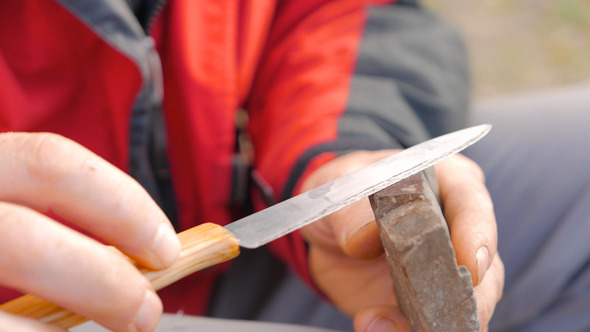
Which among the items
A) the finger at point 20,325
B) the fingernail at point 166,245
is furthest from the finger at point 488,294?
the finger at point 20,325

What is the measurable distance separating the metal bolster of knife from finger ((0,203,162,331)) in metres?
0.35

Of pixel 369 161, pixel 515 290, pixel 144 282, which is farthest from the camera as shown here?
pixel 515 290

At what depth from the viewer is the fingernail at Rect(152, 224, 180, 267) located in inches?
25.8

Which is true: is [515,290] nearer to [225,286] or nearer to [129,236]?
[225,286]

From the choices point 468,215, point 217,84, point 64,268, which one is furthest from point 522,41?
point 64,268

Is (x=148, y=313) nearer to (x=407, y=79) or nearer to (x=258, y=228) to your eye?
(x=258, y=228)

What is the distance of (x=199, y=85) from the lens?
1192 mm

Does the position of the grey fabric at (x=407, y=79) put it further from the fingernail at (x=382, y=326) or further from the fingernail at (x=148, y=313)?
the fingernail at (x=148, y=313)

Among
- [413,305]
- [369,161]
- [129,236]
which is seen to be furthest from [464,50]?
[129,236]

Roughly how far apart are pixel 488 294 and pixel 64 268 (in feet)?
2.18

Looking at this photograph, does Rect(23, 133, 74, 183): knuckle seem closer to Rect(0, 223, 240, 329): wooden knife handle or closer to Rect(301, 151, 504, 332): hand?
Rect(0, 223, 240, 329): wooden knife handle

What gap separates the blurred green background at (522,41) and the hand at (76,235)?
260 centimetres

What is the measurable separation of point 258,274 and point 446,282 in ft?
2.43

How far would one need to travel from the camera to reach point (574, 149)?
1235 mm
